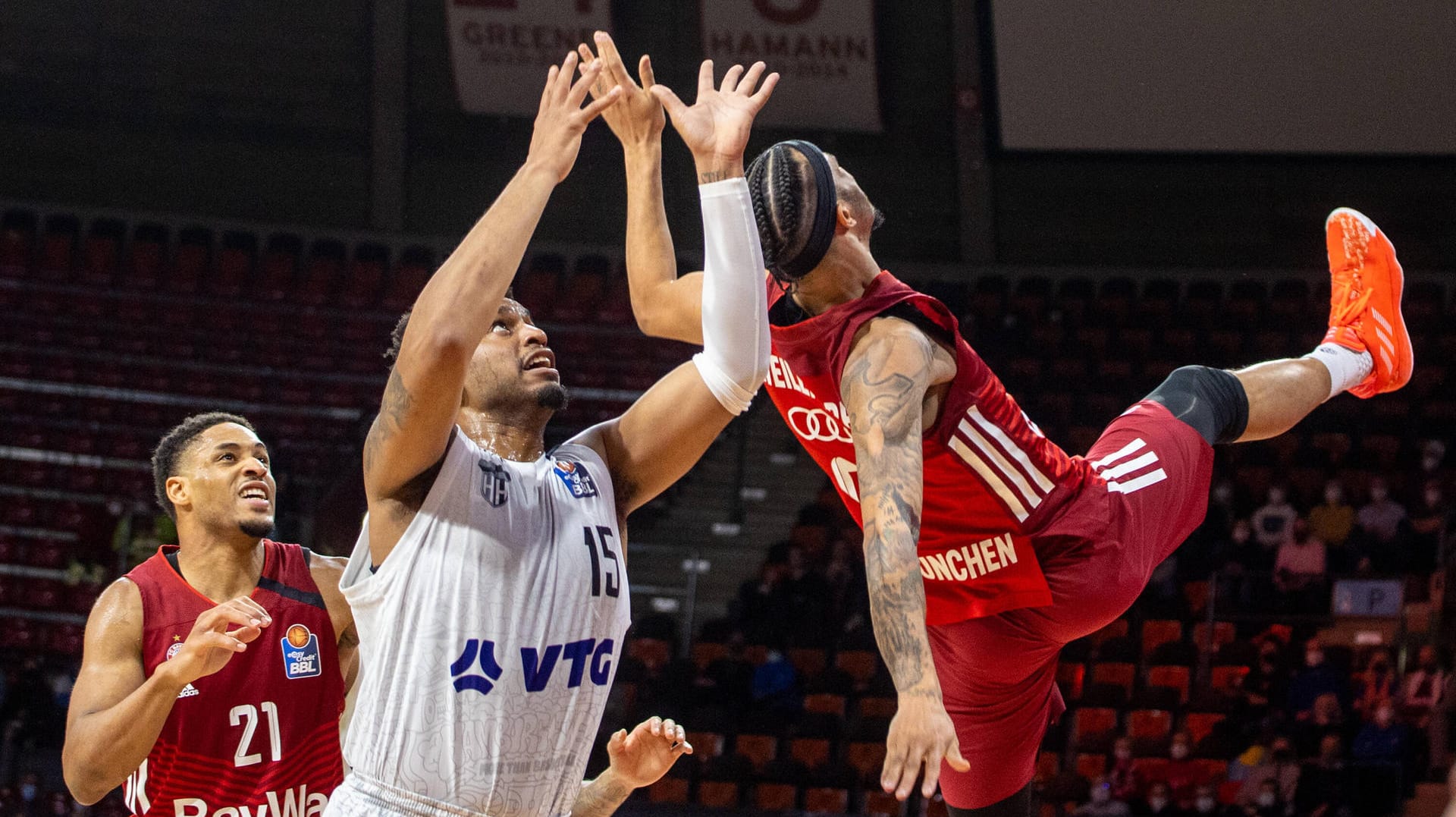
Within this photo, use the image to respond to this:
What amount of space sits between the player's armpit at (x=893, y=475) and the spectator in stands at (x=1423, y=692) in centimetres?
783

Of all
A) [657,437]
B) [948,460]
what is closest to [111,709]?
[657,437]

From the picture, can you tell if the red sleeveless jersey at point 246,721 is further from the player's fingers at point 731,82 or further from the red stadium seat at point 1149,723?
the red stadium seat at point 1149,723

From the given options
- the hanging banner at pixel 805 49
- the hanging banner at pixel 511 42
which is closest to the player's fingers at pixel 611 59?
the hanging banner at pixel 805 49

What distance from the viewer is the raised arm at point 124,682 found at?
3.42 m

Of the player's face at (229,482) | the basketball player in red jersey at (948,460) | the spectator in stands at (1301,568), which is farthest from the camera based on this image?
the spectator in stands at (1301,568)

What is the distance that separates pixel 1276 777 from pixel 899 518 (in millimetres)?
7461

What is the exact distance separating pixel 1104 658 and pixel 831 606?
7.30 feet

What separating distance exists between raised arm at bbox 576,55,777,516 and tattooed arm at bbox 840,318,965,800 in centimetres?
35

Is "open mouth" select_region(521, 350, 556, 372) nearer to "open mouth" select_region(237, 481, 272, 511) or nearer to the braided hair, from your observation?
the braided hair

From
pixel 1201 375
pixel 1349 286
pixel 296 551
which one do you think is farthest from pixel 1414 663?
pixel 296 551

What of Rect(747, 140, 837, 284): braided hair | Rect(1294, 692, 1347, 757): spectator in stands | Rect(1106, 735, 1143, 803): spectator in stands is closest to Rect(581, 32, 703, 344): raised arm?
Rect(747, 140, 837, 284): braided hair

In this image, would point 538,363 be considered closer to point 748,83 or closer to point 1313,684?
point 748,83

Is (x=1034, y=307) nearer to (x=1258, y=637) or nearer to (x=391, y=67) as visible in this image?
(x=1258, y=637)

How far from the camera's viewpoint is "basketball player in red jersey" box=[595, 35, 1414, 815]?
11.6ft
